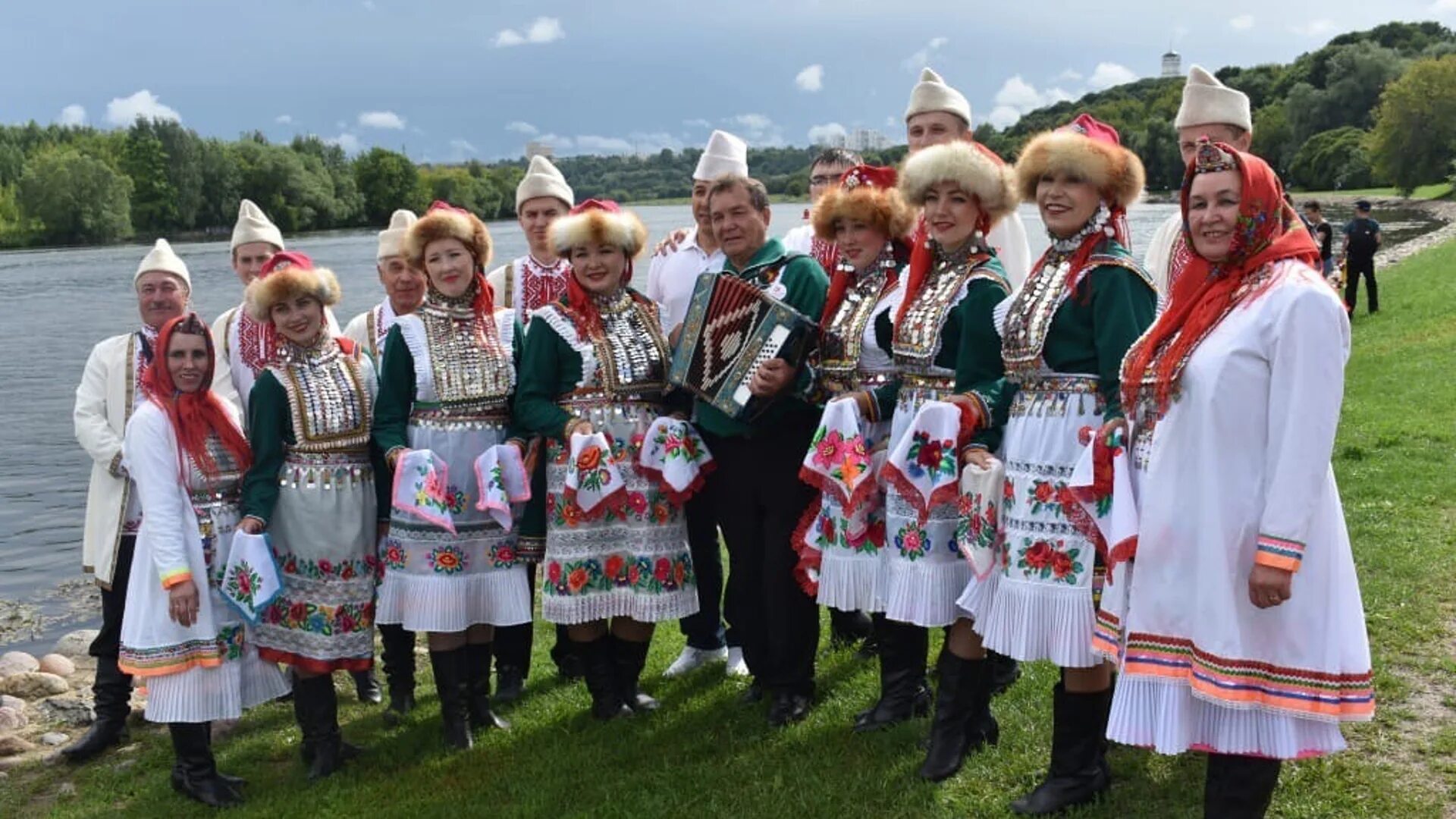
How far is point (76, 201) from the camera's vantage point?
6344cm

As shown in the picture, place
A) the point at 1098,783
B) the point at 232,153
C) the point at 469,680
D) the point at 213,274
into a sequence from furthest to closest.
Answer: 1. the point at 232,153
2. the point at 213,274
3. the point at 469,680
4. the point at 1098,783

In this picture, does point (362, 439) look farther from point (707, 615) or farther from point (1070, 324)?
point (1070, 324)

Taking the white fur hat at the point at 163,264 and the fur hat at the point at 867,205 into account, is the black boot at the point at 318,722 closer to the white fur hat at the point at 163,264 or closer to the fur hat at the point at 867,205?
the white fur hat at the point at 163,264

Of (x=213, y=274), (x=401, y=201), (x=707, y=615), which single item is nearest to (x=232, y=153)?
(x=401, y=201)

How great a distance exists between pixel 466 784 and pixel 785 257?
2643 mm

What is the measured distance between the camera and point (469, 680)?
18.1 ft

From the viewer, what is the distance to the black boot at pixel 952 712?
4.39 metres

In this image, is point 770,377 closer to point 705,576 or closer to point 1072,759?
point 705,576

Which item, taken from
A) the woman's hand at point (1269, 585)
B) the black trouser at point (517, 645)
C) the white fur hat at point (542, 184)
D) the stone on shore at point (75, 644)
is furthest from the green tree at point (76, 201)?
the woman's hand at point (1269, 585)

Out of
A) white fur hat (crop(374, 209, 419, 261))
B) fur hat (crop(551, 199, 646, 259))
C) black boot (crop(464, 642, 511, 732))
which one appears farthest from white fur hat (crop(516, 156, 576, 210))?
black boot (crop(464, 642, 511, 732))

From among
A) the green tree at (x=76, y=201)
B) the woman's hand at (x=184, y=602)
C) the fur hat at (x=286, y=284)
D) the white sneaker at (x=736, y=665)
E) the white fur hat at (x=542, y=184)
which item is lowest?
the white sneaker at (x=736, y=665)

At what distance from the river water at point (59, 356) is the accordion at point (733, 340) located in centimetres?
111

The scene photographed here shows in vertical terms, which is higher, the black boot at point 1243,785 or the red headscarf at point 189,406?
the red headscarf at point 189,406

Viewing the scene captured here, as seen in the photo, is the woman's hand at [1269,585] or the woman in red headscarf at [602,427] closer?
the woman's hand at [1269,585]
